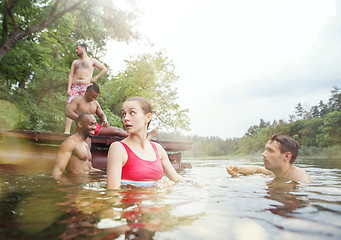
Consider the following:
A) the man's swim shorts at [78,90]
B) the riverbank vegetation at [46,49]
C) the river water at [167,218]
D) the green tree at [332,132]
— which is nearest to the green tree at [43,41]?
the riverbank vegetation at [46,49]

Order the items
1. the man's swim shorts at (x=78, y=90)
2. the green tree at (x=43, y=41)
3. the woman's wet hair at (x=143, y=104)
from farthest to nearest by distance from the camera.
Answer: the green tree at (x=43, y=41) < the man's swim shorts at (x=78, y=90) < the woman's wet hair at (x=143, y=104)

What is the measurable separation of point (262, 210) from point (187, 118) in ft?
79.3

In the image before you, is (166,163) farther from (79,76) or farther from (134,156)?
(79,76)

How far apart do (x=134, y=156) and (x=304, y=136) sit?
63680 mm

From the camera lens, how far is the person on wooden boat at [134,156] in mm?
2709

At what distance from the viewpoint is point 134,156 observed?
288 cm

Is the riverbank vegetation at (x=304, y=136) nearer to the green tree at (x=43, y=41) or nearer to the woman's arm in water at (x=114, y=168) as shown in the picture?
the green tree at (x=43, y=41)

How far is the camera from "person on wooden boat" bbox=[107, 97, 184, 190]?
2.71 metres

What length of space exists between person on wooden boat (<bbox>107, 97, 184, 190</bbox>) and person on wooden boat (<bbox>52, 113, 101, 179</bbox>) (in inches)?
82.6

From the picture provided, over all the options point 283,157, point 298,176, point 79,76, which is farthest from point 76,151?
point 298,176

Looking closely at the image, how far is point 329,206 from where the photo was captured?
214 cm

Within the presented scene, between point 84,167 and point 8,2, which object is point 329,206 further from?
point 8,2

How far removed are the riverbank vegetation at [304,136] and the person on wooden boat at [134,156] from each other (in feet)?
85.1

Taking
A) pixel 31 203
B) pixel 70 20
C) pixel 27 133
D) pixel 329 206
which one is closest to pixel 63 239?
pixel 31 203
